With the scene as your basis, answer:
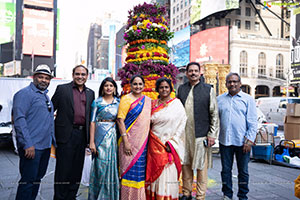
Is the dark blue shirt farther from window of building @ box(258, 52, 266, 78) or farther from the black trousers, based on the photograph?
window of building @ box(258, 52, 266, 78)

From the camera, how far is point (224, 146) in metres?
3.85

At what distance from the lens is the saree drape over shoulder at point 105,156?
3246 millimetres

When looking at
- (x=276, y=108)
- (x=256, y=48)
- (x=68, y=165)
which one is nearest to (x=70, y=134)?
(x=68, y=165)

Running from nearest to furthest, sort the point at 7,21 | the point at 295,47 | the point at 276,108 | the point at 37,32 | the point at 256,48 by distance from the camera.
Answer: the point at 276,108 → the point at 295,47 → the point at 256,48 → the point at 7,21 → the point at 37,32

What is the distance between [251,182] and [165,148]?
8.59 ft

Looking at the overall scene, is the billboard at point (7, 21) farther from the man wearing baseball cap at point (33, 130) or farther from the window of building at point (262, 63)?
the man wearing baseball cap at point (33, 130)

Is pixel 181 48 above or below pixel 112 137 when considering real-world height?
above

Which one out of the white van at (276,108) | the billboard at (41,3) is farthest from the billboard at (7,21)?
the white van at (276,108)

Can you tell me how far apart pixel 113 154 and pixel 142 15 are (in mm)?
3430

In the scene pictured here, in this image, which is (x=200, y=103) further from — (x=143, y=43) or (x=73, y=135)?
(x=143, y=43)

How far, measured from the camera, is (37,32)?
42.2 meters

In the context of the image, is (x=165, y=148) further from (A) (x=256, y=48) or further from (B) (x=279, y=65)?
(B) (x=279, y=65)

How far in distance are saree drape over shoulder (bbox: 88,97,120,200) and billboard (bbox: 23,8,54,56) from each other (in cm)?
4320

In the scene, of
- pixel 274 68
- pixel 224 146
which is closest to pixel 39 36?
pixel 274 68
